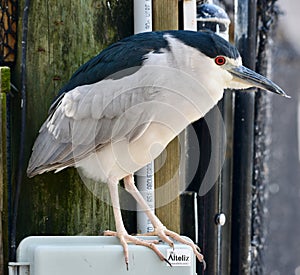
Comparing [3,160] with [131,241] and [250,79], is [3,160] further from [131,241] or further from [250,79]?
[250,79]

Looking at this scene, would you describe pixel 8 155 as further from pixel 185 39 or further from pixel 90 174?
pixel 185 39

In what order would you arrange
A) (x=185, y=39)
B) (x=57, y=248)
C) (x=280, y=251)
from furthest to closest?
(x=280, y=251) → (x=185, y=39) → (x=57, y=248)

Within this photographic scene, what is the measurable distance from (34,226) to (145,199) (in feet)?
1.43

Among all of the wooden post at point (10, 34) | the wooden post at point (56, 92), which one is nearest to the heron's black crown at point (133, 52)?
the wooden post at point (56, 92)

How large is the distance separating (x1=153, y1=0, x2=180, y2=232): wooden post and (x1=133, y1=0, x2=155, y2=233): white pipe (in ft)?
0.09

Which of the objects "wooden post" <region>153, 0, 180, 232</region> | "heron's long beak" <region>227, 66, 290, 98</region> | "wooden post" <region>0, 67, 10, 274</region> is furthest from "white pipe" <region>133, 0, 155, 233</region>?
"wooden post" <region>0, 67, 10, 274</region>

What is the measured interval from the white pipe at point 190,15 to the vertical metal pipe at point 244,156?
0.34 m

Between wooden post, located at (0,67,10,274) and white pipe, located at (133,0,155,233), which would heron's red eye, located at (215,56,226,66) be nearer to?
white pipe, located at (133,0,155,233)

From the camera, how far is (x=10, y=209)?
3385 millimetres

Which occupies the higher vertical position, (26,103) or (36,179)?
(26,103)

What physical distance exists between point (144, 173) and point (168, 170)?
95mm

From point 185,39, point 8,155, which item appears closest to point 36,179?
point 8,155

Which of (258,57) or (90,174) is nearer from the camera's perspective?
(90,174)

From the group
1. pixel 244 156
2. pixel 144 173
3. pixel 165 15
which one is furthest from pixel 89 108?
pixel 244 156
